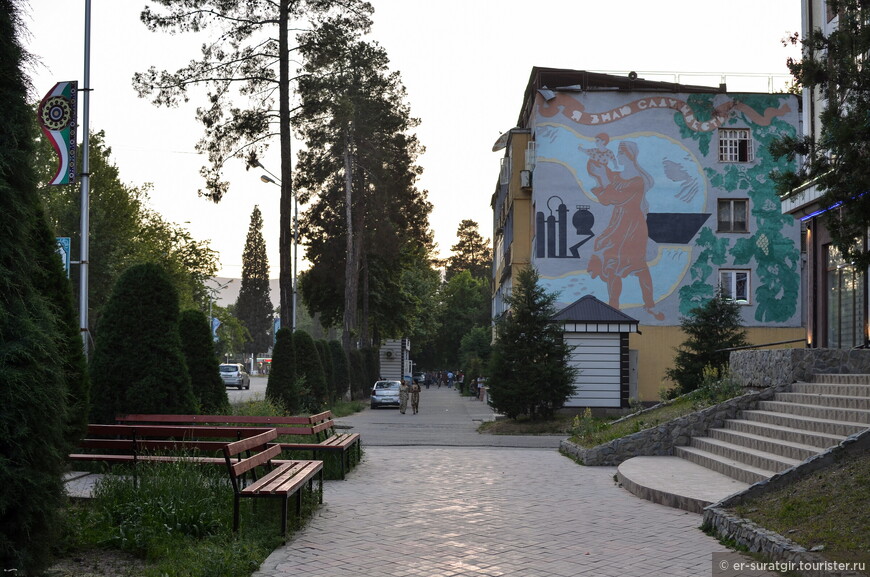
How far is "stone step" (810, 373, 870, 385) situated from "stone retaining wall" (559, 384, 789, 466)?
578 millimetres

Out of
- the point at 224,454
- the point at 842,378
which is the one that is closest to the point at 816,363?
the point at 842,378

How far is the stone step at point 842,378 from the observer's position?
49.6 feet

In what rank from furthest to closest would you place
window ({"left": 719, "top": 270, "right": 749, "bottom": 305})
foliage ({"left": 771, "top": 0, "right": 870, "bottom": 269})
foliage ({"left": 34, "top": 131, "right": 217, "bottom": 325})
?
foliage ({"left": 34, "top": 131, "right": 217, "bottom": 325}) < window ({"left": 719, "top": 270, "right": 749, "bottom": 305}) < foliage ({"left": 771, "top": 0, "right": 870, "bottom": 269})

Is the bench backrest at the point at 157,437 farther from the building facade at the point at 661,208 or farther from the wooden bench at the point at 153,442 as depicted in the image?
the building facade at the point at 661,208

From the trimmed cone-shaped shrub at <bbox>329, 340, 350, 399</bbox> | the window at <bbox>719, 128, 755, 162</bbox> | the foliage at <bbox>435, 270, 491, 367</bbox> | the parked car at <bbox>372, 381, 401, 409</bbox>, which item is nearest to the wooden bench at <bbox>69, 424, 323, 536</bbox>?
the trimmed cone-shaped shrub at <bbox>329, 340, 350, 399</bbox>

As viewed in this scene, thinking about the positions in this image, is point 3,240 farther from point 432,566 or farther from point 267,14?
point 267,14

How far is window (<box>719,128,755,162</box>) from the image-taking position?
41.5m

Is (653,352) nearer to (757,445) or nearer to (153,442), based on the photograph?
(757,445)

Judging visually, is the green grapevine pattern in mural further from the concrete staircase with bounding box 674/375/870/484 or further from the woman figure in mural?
A: the concrete staircase with bounding box 674/375/870/484

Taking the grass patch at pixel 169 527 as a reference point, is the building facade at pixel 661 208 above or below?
above

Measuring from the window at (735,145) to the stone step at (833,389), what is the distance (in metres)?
26.5

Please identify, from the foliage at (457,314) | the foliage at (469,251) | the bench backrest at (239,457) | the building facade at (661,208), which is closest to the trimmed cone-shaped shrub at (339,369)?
the building facade at (661,208)

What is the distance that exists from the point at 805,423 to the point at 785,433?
366 millimetres

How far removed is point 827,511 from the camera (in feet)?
29.1
